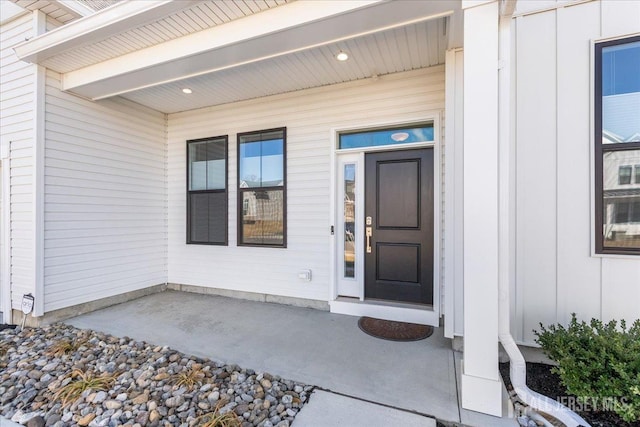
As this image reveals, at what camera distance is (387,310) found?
137 inches

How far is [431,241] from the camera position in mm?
3438

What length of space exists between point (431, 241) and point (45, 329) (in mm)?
4564

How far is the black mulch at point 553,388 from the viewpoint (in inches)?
70.2

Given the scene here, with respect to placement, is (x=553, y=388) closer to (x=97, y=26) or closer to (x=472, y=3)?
(x=472, y=3)

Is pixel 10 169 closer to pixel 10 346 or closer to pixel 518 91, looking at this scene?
pixel 10 346

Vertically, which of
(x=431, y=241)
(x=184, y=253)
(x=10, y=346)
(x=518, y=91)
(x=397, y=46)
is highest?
(x=397, y=46)

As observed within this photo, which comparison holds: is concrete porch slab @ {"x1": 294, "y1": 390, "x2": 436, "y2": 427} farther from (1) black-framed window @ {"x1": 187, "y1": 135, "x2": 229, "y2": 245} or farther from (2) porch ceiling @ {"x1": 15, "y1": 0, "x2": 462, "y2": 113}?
(1) black-framed window @ {"x1": 187, "y1": 135, "x2": 229, "y2": 245}

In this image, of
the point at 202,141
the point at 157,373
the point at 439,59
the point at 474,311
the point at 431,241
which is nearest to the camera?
the point at 474,311

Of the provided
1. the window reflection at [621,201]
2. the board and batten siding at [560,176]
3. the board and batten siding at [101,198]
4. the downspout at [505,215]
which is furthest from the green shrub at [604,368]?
the board and batten siding at [101,198]

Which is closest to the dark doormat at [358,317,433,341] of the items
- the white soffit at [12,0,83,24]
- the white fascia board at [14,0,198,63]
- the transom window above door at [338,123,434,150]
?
the transom window above door at [338,123,434,150]

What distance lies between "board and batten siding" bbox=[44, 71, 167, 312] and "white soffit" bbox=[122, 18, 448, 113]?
563mm

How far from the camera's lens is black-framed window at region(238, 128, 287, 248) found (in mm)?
4164

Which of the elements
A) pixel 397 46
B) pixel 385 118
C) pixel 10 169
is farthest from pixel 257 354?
pixel 10 169

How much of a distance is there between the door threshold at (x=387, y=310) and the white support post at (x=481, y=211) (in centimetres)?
142
